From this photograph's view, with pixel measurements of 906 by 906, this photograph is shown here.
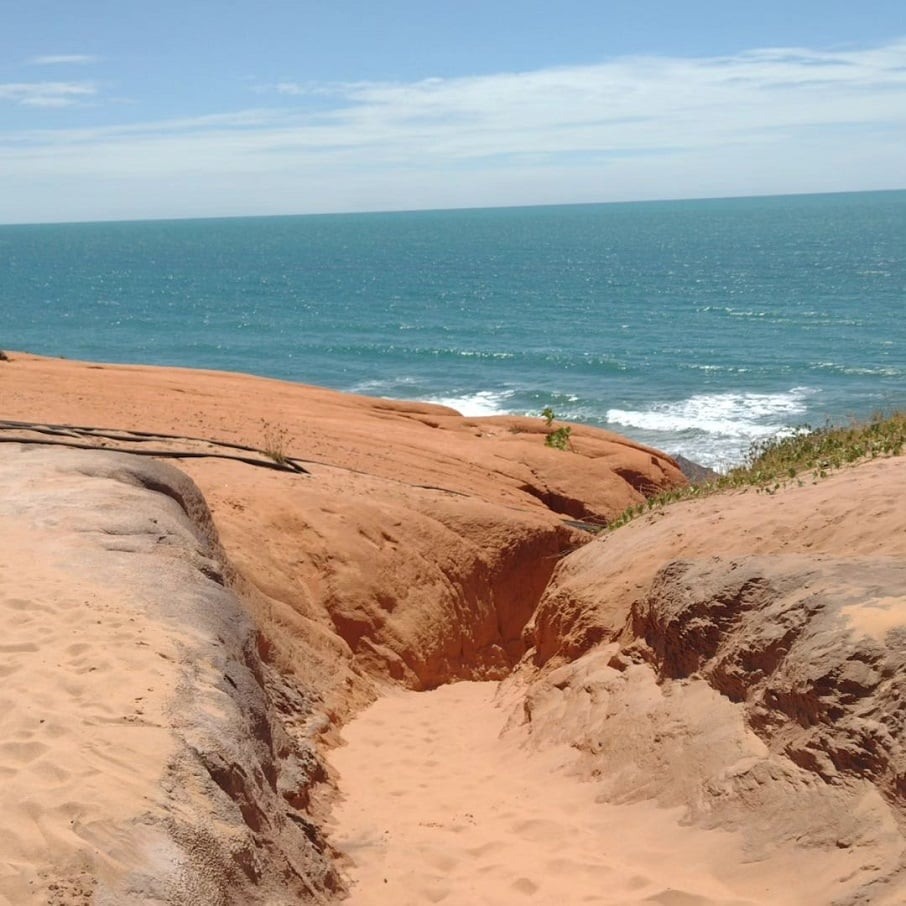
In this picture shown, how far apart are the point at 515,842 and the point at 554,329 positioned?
54994 millimetres

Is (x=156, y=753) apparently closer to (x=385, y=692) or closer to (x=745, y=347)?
(x=385, y=692)

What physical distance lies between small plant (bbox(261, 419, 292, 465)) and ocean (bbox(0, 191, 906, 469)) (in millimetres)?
7709

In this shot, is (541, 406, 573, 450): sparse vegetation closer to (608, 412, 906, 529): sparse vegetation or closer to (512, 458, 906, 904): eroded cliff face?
(608, 412, 906, 529): sparse vegetation

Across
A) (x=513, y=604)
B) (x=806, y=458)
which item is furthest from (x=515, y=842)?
(x=806, y=458)

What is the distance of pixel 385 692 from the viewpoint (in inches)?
425

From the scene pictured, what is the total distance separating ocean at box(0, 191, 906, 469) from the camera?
41.8 metres

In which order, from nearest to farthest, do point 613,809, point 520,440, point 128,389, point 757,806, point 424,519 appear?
point 757,806
point 613,809
point 424,519
point 128,389
point 520,440

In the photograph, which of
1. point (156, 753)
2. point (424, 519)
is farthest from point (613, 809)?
point (424, 519)

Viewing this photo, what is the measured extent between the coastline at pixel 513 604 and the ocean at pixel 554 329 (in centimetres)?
578

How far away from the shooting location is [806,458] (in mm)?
12414

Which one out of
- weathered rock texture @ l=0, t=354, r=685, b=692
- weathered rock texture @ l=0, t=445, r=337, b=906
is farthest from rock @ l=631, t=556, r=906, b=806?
weathered rock texture @ l=0, t=354, r=685, b=692

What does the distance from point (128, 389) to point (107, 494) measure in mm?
10317

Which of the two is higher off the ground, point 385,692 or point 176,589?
point 176,589

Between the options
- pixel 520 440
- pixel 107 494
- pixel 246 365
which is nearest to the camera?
pixel 107 494
